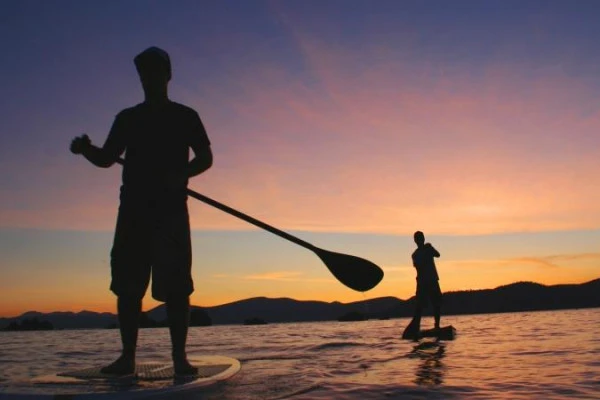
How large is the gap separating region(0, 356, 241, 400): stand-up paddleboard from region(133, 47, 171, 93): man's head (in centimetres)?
242

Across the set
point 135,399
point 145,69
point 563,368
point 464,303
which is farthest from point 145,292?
point 464,303

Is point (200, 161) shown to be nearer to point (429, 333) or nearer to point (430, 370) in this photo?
point (430, 370)

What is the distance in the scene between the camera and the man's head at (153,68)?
462 centimetres

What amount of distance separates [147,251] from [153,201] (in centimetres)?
43

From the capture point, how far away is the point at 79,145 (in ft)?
15.1

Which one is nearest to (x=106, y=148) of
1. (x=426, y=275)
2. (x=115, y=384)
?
(x=115, y=384)

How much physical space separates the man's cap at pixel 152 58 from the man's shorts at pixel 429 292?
399 inches

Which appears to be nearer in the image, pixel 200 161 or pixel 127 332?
pixel 127 332

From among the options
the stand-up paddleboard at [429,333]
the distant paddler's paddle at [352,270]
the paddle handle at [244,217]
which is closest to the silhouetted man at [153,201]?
the paddle handle at [244,217]

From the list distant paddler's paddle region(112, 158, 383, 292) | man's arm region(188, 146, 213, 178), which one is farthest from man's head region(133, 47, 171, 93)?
distant paddler's paddle region(112, 158, 383, 292)

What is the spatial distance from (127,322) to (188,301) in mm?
530

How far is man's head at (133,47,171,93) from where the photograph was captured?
182 inches

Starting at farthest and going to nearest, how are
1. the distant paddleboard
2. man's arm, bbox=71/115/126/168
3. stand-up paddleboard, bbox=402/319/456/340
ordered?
stand-up paddleboard, bbox=402/319/456/340 → the distant paddleboard → man's arm, bbox=71/115/126/168

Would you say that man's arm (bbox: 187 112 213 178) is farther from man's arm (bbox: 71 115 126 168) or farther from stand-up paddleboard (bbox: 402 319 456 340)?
stand-up paddleboard (bbox: 402 319 456 340)
